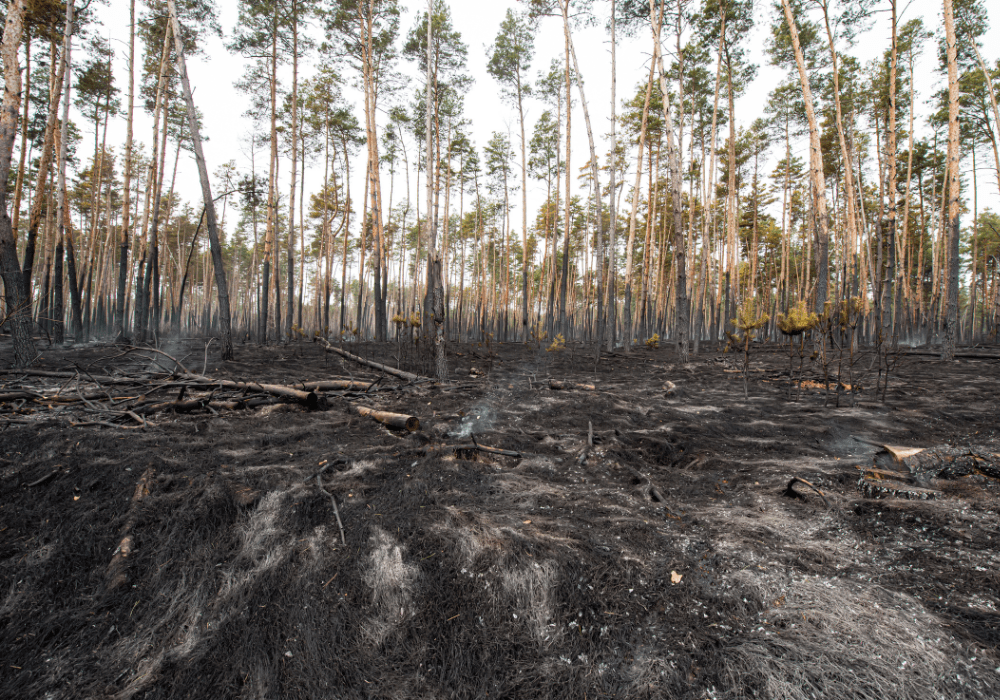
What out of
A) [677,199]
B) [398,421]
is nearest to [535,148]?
[677,199]

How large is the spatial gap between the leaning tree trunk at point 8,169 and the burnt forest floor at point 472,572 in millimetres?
2793

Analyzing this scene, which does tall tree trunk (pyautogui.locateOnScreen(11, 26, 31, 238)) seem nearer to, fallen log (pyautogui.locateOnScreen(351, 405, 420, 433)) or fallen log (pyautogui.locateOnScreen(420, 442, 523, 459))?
fallen log (pyautogui.locateOnScreen(351, 405, 420, 433))

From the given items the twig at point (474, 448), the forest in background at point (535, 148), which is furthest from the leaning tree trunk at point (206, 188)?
the twig at point (474, 448)

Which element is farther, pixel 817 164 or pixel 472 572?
pixel 817 164

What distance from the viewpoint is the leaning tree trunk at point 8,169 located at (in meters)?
5.80

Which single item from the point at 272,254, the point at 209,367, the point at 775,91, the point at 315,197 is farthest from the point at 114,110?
the point at 775,91

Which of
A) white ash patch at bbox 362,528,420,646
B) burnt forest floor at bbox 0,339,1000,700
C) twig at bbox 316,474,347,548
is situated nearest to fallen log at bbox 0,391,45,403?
burnt forest floor at bbox 0,339,1000,700

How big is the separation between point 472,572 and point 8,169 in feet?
29.3

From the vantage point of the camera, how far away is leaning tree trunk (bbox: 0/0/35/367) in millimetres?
5797

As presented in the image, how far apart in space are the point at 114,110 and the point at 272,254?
779 centimetres

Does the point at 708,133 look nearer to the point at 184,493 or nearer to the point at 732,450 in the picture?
the point at 732,450

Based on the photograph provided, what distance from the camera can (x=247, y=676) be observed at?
1.87 metres

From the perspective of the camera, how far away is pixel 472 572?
232 cm

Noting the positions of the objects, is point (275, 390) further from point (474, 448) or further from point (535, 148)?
point (535, 148)
